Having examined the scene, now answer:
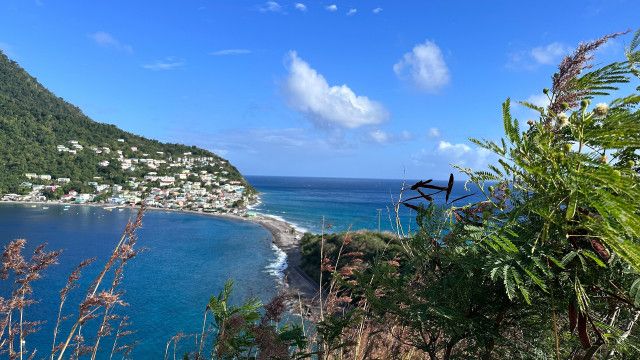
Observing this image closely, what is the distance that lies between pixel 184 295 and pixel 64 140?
58.2 meters

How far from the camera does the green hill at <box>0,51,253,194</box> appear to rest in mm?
58844

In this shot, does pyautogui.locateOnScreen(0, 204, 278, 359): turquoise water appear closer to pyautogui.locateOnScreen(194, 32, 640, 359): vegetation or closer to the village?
the village

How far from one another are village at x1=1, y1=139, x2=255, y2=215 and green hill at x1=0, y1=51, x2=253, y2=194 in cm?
43

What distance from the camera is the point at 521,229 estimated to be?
68cm

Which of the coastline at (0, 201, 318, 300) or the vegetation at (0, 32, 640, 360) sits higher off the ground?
the vegetation at (0, 32, 640, 360)

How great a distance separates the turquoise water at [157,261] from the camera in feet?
59.2

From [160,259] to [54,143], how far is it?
4780 cm

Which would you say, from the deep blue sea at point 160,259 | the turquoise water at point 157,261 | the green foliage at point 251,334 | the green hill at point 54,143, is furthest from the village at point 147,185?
the green foliage at point 251,334

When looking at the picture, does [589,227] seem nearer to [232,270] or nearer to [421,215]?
[421,215]

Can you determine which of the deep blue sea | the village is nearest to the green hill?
the village

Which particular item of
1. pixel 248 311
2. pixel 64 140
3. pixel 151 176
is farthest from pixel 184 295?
pixel 64 140

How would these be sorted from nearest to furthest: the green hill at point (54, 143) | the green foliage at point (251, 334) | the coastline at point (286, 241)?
the green foliage at point (251, 334), the coastline at point (286, 241), the green hill at point (54, 143)

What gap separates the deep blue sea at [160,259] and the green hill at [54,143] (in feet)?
28.8

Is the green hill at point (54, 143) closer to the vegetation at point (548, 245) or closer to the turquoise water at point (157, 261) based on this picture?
the turquoise water at point (157, 261)
